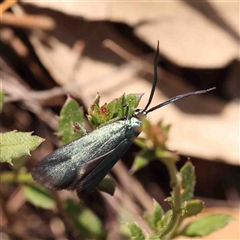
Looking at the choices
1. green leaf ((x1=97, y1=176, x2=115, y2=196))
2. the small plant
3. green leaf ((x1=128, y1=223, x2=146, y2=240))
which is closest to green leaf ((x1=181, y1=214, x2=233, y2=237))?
the small plant

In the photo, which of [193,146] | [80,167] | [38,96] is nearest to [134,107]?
[80,167]

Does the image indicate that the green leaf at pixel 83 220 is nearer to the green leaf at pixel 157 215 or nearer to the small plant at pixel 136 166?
the small plant at pixel 136 166

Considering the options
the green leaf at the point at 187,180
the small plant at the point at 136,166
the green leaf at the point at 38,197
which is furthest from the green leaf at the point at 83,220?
the green leaf at the point at 187,180

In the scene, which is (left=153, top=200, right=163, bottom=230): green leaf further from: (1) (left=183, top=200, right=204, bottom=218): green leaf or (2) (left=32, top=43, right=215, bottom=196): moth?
(2) (left=32, top=43, right=215, bottom=196): moth

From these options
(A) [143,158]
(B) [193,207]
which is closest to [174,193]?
(B) [193,207]

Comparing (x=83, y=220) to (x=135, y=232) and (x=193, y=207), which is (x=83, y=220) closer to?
(x=135, y=232)

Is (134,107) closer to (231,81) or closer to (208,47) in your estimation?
(208,47)
